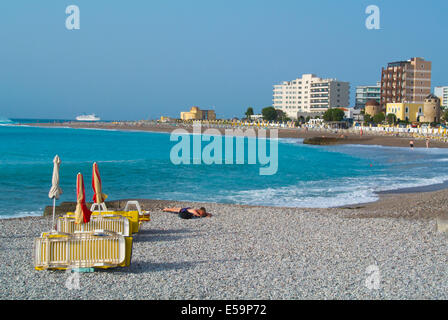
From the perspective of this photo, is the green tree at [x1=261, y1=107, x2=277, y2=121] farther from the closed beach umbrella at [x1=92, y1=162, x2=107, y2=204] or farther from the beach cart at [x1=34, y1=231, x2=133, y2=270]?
the beach cart at [x1=34, y1=231, x2=133, y2=270]

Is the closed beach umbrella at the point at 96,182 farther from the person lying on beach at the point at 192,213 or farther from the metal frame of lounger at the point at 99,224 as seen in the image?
the person lying on beach at the point at 192,213

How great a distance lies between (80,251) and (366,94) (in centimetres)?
15294

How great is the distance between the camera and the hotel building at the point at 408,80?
114 meters

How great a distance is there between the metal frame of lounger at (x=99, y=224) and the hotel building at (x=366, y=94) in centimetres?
14958

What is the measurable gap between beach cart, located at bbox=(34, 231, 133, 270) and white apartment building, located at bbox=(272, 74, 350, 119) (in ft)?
439

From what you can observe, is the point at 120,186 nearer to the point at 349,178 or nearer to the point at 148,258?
the point at 349,178

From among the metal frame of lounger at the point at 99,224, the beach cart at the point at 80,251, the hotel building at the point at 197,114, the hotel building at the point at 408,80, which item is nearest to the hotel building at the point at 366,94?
the hotel building at the point at 408,80

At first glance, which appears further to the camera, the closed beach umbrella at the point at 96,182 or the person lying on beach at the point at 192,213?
the person lying on beach at the point at 192,213

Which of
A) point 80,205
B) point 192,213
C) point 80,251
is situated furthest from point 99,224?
point 192,213

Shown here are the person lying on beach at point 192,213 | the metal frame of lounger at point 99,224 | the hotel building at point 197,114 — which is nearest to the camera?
the metal frame of lounger at point 99,224

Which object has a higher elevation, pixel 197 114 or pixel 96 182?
pixel 197 114

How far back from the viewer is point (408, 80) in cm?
11406

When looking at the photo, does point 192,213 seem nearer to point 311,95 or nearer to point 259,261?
point 259,261

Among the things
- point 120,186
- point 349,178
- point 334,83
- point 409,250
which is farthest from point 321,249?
point 334,83
